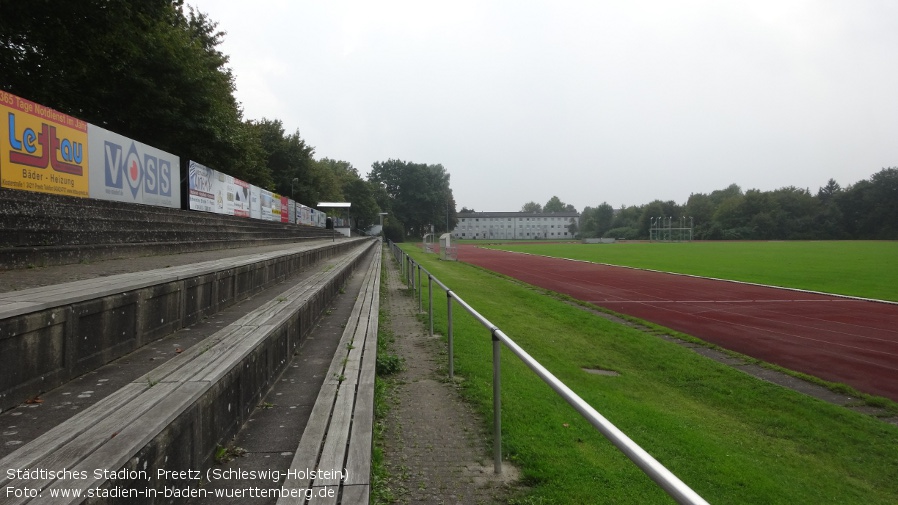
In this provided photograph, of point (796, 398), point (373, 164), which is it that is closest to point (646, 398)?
point (796, 398)

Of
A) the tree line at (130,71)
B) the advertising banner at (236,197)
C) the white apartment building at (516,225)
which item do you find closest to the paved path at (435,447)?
the advertising banner at (236,197)

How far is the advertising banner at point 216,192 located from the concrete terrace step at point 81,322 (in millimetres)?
9883

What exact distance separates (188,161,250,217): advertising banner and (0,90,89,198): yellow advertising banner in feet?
17.0

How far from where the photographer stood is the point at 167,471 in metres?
2.23

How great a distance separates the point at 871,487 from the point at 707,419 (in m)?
1.72

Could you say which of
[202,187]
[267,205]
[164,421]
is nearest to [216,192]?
[202,187]

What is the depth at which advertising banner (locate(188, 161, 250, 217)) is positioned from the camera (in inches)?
557

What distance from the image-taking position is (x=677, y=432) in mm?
5348

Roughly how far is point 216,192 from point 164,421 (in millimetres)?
15279

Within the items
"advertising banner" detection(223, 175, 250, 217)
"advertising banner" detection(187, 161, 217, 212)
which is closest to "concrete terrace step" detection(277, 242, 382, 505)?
"advertising banner" detection(187, 161, 217, 212)

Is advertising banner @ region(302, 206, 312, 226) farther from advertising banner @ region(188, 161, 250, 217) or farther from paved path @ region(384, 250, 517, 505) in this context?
paved path @ region(384, 250, 517, 505)

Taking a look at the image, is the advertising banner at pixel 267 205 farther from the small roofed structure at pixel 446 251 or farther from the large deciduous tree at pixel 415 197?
the large deciduous tree at pixel 415 197

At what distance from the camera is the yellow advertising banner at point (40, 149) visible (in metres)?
6.76

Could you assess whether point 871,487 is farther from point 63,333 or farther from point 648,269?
point 648,269
